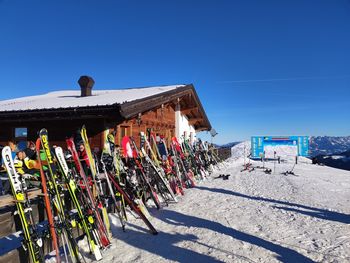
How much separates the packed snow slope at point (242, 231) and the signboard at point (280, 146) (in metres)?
13.4

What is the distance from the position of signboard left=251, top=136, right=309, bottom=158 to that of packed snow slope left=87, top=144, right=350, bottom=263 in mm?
13377

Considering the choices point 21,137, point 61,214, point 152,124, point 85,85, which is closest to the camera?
point 61,214

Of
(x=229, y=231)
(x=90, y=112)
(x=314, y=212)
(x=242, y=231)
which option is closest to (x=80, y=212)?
(x=229, y=231)

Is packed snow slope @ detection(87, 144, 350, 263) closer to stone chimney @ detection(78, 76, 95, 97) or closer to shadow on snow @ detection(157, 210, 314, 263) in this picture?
shadow on snow @ detection(157, 210, 314, 263)

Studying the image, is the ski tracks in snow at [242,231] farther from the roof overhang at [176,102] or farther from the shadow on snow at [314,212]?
the roof overhang at [176,102]

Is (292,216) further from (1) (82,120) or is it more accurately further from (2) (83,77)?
(2) (83,77)

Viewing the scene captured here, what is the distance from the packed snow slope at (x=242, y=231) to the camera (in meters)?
4.11

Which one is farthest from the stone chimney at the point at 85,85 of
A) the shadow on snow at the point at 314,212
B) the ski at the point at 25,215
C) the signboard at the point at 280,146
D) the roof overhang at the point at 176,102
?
the signboard at the point at 280,146

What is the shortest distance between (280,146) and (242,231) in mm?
17940

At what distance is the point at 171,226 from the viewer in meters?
5.50

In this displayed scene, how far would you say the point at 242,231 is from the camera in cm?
511

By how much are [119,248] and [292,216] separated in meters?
3.98

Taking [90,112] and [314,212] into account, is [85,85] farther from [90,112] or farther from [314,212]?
[314,212]

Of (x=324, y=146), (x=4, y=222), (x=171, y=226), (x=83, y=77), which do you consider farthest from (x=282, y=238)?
(x=324, y=146)
